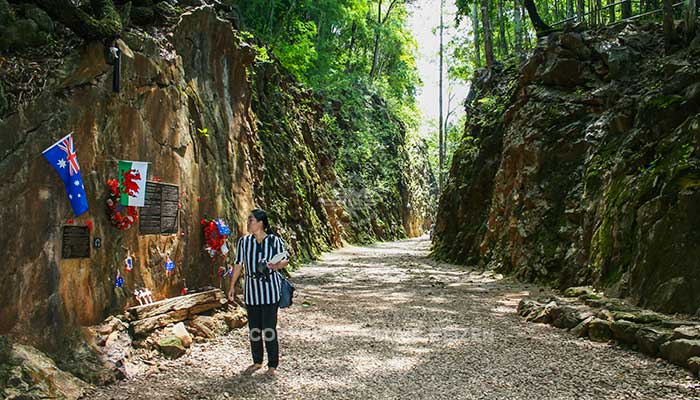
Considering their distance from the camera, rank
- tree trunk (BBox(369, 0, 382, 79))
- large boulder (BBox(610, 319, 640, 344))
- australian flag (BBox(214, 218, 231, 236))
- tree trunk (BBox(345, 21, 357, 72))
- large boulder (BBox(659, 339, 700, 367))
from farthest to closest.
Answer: tree trunk (BBox(369, 0, 382, 79))
tree trunk (BBox(345, 21, 357, 72))
australian flag (BBox(214, 218, 231, 236))
large boulder (BBox(610, 319, 640, 344))
large boulder (BBox(659, 339, 700, 367))

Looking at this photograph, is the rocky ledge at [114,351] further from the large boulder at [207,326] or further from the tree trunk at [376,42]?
the tree trunk at [376,42]

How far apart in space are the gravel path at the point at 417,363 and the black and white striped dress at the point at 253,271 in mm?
854

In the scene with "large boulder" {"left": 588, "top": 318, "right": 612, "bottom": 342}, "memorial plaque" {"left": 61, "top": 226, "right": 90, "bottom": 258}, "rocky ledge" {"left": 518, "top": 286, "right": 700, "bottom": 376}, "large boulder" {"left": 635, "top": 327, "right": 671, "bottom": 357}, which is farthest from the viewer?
"large boulder" {"left": 588, "top": 318, "right": 612, "bottom": 342}

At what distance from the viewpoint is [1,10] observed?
16.9 feet

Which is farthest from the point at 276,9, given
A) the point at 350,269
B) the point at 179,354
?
the point at 179,354

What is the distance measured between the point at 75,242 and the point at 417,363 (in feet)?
13.2

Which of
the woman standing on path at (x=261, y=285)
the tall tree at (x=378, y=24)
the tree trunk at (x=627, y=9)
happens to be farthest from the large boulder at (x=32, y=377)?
the tall tree at (x=378, y=24)

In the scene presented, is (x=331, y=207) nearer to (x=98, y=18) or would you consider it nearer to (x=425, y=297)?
(x=425, y=297)

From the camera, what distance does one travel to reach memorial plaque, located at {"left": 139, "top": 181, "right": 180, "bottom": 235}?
21.5 ft

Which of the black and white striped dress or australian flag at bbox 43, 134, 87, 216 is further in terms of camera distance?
the black and white striped dress

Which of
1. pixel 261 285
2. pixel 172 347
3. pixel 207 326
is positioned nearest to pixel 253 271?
pixel 261 285

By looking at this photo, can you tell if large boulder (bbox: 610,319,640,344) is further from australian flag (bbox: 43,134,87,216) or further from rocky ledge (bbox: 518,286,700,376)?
australian flag (bbox: 43,134,87,216)

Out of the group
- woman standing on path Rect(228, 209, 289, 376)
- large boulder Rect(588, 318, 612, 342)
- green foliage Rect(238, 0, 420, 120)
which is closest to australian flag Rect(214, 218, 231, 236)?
woman standing on path Rect(228, 209, 289, 376)

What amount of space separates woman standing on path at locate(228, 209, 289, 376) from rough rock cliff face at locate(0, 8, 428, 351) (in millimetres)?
1552
